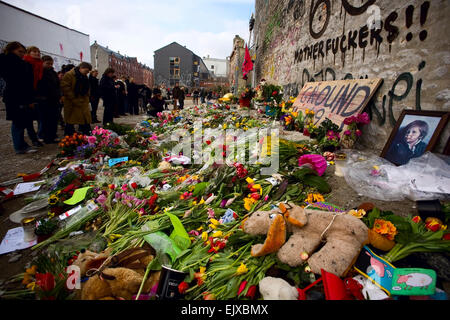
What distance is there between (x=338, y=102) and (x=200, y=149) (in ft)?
10.2

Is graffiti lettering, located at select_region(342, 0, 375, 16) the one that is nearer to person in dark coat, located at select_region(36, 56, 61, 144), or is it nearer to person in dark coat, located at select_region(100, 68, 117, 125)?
person in dark coat, located at select_region(36, 56, 61, 144)

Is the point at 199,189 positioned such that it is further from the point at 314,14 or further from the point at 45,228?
the point at 314,14

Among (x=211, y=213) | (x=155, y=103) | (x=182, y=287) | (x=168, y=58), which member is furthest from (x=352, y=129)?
(x=168, y=58)

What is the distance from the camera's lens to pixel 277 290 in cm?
132

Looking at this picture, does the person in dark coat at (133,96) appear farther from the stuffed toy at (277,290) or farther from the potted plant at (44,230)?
the stuffed toy at (277,290)

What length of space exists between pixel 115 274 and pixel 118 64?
49468 mm

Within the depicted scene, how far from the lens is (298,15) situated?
7.51 meters

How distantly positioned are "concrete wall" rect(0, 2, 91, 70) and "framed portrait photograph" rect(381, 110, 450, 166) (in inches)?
849

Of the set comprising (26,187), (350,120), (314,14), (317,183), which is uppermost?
(314,14)

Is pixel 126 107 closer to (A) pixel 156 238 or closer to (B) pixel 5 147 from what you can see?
(B) pixel 5 147

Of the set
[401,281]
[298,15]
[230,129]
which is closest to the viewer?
[401,281]

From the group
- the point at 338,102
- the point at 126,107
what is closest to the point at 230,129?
the point at 338,102

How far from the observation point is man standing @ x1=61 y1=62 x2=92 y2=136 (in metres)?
4.97

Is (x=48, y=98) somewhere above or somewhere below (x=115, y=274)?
above
